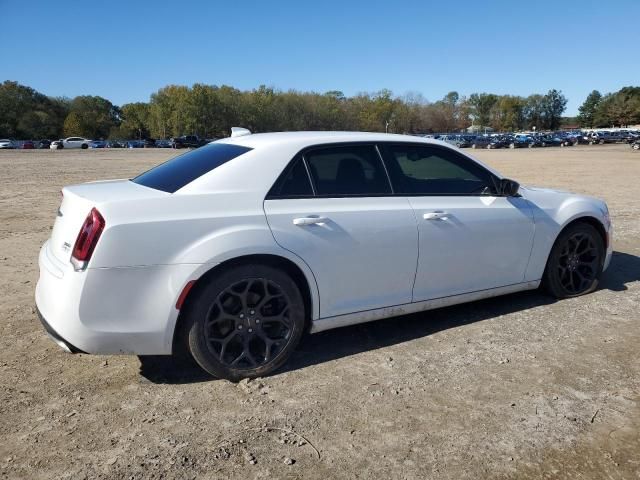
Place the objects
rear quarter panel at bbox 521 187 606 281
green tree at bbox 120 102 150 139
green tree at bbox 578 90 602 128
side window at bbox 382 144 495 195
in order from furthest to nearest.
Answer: green tree at bbox 578 90 602 128 → green tree at bbox 120 102 150 139 → rear quarter panel at bbox 521 187 606 281 → side window at bbox 382 144 495 195

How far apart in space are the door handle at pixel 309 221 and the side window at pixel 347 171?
22 cm

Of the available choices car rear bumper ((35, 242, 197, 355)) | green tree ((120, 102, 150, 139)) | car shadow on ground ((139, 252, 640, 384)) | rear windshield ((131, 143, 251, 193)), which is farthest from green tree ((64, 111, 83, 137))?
car rear bumper ((35, 242, 197, 355))

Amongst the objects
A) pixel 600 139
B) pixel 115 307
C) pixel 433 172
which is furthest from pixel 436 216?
pixel 600 139

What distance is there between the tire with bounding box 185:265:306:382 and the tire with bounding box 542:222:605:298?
2.60 meters

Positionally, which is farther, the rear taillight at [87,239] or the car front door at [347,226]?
the car front door at [347,226]

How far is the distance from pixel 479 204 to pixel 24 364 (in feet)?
11.8

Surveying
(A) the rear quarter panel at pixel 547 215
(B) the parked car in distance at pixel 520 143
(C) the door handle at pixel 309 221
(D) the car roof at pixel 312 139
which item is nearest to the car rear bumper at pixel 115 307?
(C) the door handle at pixel 309 221

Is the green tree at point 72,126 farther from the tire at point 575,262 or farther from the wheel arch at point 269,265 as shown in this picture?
the wheel arch at point 269,265

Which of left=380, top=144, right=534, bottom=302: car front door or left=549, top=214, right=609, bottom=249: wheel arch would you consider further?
left=549, top=214, right=609, bottom=249: wheel arch

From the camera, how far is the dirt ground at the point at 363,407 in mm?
2650

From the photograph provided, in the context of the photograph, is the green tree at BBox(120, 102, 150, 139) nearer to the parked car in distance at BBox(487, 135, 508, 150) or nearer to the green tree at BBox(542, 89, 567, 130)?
the parked car in distance at BBox(487, 135, 508, 150)

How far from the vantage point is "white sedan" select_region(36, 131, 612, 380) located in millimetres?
3150

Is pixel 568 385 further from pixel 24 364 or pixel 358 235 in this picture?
pixel 24 364

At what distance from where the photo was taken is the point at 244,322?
3445mm
